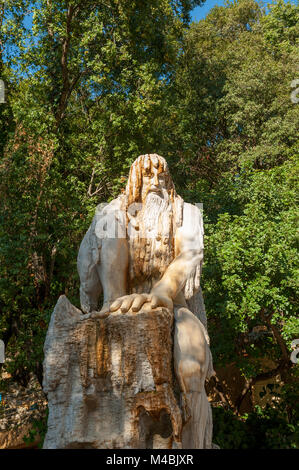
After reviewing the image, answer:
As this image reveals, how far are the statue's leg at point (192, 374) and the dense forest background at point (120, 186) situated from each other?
220 cm

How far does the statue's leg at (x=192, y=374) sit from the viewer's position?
9.01 ft

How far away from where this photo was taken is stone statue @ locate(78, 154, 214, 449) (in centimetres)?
297

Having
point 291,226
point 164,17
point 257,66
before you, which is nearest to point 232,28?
point 257,66

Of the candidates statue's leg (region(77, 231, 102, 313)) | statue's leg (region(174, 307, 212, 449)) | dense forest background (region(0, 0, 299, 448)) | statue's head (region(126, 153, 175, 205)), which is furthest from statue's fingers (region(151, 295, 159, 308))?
dense forest background (region(0, 0, 299, 448))

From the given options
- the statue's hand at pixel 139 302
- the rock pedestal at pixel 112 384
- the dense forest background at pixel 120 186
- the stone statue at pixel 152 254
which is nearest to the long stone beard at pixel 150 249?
the stone statue at pixel 152 254

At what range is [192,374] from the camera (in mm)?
2758

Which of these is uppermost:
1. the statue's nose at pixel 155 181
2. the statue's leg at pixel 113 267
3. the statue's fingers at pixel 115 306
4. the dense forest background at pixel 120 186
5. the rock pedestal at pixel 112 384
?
the dense forest background at pixel 120 186

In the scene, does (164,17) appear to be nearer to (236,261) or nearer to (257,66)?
(257,66)

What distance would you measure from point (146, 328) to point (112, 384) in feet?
1.23

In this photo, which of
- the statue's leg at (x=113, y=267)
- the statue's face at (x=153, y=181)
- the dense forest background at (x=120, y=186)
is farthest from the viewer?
the dense forest background at (x=120, y=186)

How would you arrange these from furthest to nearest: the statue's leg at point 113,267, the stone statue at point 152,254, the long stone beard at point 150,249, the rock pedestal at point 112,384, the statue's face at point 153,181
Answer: the statue's face at point 153,181 → the long stone beard at point 150,249 → the statue's leg at point 113,267 → the stone statue at point 152,254 → the rock pedestal at point 112,384

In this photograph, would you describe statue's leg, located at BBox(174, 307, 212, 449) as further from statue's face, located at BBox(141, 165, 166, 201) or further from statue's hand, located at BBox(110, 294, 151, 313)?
statue's face, located at BBox(141, 165, 166, 201)

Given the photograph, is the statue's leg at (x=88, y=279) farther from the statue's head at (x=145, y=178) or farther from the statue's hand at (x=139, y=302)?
the statue's hand at (x=139, y=302)

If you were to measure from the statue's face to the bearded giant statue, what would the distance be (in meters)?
0.01
